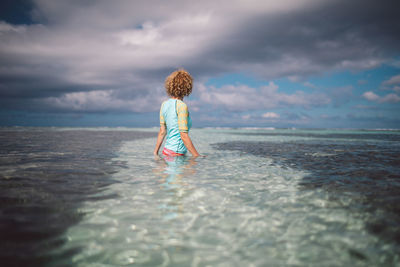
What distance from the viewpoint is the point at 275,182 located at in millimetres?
4875

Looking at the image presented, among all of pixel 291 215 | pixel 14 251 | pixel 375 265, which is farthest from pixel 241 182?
pixel 14 251

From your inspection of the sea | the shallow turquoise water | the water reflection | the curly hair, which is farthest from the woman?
the shallow turquoise water

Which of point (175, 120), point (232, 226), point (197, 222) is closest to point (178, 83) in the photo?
point (175, 120)

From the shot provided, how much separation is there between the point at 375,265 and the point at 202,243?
1532 mm

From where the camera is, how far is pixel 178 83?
6211 millimetres

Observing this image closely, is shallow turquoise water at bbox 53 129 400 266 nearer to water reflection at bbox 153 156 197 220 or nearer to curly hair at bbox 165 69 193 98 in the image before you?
water reflection at bbox 153 156 197 220

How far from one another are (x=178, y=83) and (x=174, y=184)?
292 cm

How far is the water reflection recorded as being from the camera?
3170mm

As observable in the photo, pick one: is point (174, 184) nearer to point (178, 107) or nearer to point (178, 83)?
point (178, 107)

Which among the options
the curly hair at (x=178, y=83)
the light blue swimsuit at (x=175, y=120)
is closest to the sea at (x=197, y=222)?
the light blue swimsuit at (x=175, y=120)

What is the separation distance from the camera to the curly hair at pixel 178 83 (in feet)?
20.4

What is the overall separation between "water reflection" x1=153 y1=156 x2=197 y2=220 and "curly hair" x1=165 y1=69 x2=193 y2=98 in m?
1.97

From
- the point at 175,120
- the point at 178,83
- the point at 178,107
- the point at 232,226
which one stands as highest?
the point at 178,83

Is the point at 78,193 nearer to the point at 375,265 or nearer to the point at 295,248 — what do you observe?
the point at 295,248
